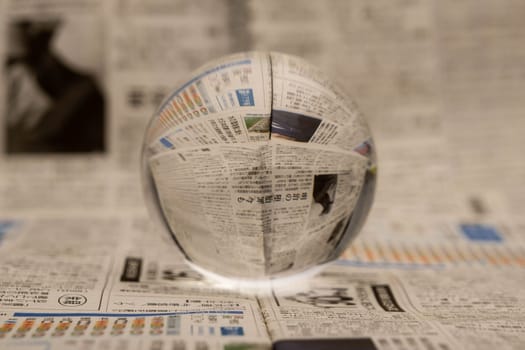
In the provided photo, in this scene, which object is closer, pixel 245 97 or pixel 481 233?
pixel 245 97

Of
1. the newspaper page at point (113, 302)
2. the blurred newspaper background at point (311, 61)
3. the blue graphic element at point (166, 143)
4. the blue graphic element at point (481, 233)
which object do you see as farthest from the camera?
the blurred newspaper background at point (311, 61)

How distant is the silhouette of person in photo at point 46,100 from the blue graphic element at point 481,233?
0.70 meters

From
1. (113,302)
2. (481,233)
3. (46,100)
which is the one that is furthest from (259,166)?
(46,100)

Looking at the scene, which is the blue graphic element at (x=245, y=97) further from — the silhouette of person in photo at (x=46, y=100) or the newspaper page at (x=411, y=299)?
the silhouette of person in photo at (x=46, y=100)

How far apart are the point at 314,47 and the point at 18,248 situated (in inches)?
26.4

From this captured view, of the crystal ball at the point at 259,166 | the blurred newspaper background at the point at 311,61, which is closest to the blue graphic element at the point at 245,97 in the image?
the crystal ball at the point at 259,166

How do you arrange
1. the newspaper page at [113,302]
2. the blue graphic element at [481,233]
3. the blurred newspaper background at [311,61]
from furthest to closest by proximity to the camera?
1. the blurred newspaper background at [311,61]
2. the blue graphic element at [481,233]
3. the newspaper page at [113,302]

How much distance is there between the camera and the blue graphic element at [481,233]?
845 millimetres

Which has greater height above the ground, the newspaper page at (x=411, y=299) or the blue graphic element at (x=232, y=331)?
the newspaper page at (x=411, y=299)

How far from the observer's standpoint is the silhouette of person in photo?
1.05 m

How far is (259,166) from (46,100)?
73cm

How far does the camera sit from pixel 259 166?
503mm

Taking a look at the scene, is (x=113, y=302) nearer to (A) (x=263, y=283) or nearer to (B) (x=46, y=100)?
(A) (x=263, y=283)

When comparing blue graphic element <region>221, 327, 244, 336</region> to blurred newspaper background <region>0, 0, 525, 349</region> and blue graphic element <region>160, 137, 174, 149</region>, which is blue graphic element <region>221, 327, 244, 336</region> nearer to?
blue graphic element <region>160, 137, 174, 149</region>
